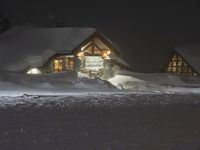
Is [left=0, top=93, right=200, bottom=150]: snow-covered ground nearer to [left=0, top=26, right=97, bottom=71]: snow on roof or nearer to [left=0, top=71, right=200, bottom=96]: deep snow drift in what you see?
[left=0, top=71, right=200, bottom=96]: deep snow drift

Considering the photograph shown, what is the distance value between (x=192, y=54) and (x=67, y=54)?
77.6 ft

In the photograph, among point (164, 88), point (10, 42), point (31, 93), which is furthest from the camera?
point (10, 42)

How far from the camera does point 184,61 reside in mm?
65062

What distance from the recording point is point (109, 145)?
12.1 m

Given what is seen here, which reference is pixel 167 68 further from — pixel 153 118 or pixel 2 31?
pixel 153 118

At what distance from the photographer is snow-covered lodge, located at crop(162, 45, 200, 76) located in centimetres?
6294

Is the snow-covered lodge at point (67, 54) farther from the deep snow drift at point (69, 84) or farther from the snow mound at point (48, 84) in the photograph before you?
the snow mound at point (48, 84)

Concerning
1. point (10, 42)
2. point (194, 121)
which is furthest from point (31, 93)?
point (10, 42)

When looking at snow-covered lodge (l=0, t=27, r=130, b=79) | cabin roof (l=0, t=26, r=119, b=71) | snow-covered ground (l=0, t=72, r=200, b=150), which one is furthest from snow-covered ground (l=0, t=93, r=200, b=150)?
cabin roof (l=0, t=26, r=119, b=71)

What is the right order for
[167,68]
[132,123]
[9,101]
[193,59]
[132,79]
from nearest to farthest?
[132,123] < [9,101] < [132,79] < [193,59] < [167,68]

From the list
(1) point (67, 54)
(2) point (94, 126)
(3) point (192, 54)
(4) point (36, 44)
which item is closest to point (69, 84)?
(1) point (67, 54)

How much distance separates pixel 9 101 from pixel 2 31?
43.3 metres

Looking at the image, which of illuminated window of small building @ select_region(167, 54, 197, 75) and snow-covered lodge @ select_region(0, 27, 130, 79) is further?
illuminated window of small building @ select_region(167, 54, 197, 75)

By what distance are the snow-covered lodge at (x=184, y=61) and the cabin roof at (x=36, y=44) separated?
1779 centimetres
